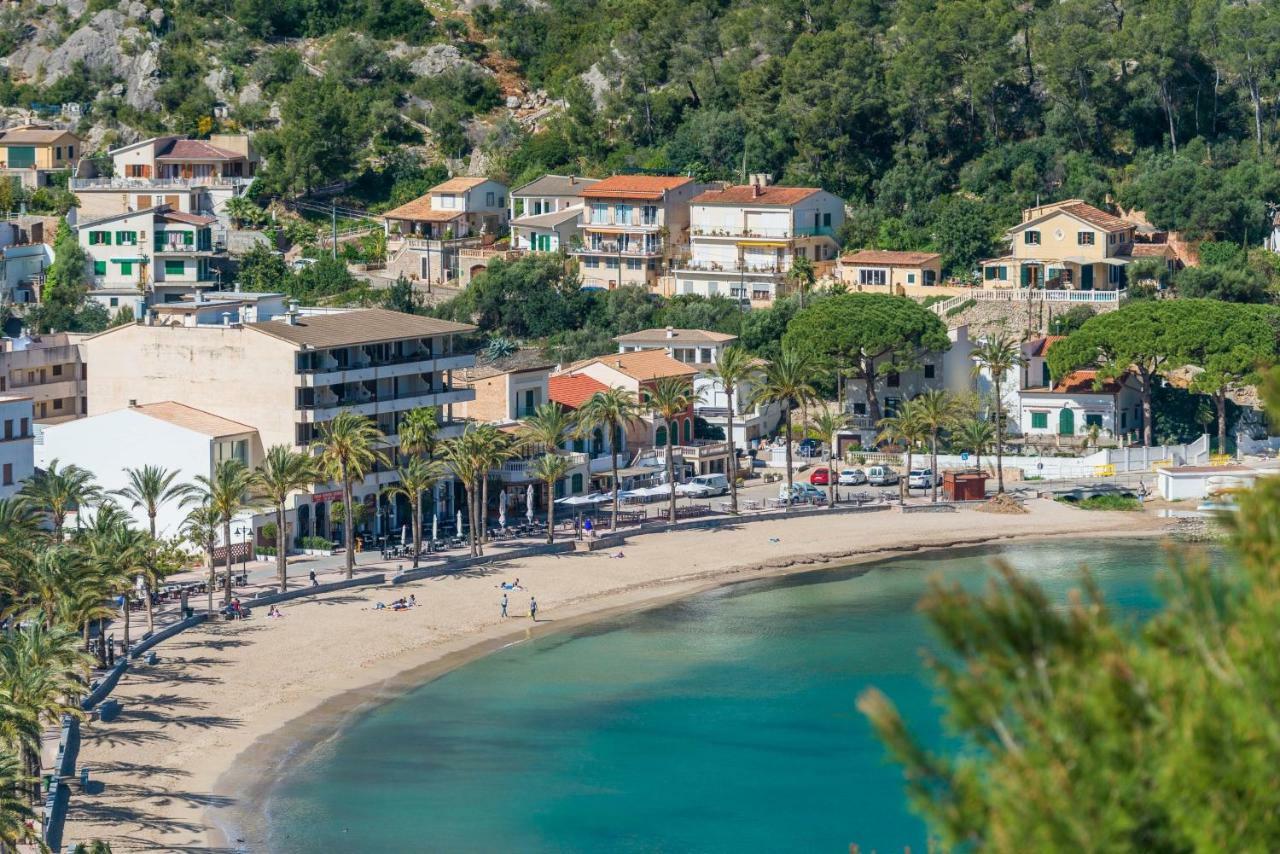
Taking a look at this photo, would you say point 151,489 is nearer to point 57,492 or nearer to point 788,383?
point 57,492

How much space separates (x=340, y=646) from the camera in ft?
228

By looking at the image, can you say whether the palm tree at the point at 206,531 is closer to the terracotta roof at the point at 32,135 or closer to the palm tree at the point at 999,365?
the palm tree at the point at 999,365

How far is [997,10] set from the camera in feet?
408

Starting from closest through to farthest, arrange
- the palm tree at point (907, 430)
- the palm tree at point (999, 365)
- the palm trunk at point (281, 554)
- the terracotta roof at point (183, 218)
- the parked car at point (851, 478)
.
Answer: the palm trunk at point (281, 554) < the palm tree at point (907, 430) < the palm tree at point (999, 365) < the parked car at point (851, 478) < the terracotta roof at point (183, 218)

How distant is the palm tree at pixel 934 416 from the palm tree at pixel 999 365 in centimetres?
216

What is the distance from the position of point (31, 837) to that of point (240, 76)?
105 metres

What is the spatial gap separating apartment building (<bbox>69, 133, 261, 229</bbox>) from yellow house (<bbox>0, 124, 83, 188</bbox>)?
7.79 feet

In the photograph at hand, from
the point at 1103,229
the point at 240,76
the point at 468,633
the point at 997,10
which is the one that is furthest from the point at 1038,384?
the point at 240,76

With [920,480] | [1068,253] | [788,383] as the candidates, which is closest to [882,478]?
[920,480]

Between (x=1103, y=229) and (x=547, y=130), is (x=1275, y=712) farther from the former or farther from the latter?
(x=547, y=130)

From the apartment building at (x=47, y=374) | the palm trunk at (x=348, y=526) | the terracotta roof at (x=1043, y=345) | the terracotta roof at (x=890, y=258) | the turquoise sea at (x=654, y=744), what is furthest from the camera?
the terracotta roof at (x=890, y=258)

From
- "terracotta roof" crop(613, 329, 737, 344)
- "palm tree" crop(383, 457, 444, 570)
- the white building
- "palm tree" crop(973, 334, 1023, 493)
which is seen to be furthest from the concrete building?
"palm tree" crop(973, 334, 1023, 493)

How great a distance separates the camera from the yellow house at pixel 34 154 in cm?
13400

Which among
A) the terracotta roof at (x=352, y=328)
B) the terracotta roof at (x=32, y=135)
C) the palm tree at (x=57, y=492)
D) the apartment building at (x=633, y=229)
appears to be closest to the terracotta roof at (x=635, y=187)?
the apartment building at (x=633, y=229)
